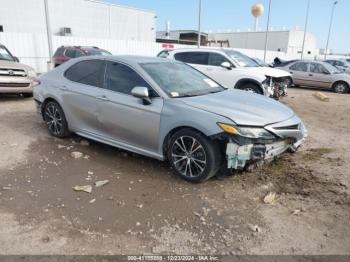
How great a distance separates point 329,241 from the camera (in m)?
3.12

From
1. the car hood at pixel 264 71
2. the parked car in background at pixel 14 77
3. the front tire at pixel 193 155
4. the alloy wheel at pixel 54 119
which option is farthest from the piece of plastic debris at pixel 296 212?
the parked car in background at pixel 14 77

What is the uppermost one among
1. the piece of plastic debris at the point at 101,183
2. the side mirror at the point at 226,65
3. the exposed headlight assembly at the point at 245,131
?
the side mirror at the point at 226,65

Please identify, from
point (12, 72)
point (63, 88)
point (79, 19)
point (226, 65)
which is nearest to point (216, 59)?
point (226, 65)

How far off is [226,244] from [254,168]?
1800 mm

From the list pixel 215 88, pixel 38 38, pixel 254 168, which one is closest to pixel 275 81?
pixel 215 88

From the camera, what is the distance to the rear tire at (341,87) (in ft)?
48.9

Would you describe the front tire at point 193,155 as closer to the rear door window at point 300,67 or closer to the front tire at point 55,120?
the front tire at point 55,120

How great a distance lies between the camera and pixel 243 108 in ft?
14.0

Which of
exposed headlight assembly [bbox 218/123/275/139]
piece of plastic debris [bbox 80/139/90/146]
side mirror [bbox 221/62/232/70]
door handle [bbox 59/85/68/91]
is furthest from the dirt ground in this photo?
side mirror [bbox 221/62/232/70]

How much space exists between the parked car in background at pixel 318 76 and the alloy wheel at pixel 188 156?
13.3 meters

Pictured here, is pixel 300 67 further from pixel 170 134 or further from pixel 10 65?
pixel 170 134

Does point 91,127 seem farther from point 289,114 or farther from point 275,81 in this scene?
point 275,81

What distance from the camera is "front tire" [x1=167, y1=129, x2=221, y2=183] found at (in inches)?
160

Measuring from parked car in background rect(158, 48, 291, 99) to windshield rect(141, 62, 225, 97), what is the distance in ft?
14.6
